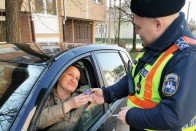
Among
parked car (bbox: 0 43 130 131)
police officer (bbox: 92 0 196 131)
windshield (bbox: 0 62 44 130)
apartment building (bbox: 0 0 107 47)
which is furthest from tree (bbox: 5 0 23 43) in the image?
police officer (bbox: 92 0 196 131)

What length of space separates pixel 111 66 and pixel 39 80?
4.18ft

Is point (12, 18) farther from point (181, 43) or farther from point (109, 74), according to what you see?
point (181, 43)

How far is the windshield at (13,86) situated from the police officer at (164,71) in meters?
0.61

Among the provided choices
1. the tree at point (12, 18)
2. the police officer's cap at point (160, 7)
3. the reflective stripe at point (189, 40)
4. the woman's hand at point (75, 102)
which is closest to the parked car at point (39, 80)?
the woman's hand at point (75, 102)

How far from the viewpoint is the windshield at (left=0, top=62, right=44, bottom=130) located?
1400 millimetres

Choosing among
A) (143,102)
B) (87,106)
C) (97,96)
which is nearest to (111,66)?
(87,106)

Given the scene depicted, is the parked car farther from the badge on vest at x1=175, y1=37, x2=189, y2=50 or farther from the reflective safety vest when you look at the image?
the badge on vest at x1=175, y1=37, x2=189, y2=50

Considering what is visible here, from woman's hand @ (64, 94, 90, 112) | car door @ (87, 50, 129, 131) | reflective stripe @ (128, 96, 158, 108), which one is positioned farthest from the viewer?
car door @ (87, 50, 129, 131)

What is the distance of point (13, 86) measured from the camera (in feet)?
5.36

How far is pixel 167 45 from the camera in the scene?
4.43ft

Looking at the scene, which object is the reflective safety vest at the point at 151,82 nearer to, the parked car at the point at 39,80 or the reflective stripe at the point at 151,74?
the reflective stripe at the point at 151,74

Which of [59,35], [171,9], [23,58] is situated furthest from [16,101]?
[59,35]

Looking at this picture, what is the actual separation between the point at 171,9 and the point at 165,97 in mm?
470

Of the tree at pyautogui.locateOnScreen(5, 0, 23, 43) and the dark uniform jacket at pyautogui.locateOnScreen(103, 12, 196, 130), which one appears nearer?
the dark uniform jacket at pyautogui.locateOnScreen(103, 12, 196, 130)
